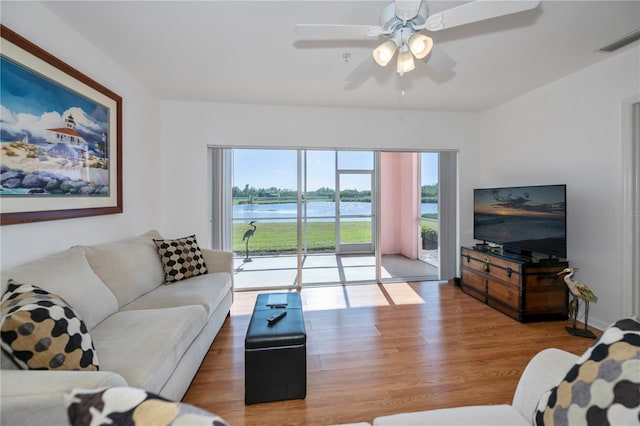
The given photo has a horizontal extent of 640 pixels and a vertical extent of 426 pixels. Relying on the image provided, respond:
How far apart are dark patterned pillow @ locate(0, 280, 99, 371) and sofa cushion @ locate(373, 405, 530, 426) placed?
126 cm

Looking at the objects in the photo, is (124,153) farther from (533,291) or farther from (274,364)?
(533,291)

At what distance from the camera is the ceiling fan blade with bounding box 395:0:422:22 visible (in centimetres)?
140

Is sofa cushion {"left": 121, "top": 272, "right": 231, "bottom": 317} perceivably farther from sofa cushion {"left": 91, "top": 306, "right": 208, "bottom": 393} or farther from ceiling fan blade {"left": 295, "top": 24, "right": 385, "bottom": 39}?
ceiling fan blade {"left": 295, "top": 24, "right": 385, "bottom": 39}

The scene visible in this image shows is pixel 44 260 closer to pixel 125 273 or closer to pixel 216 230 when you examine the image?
pixel 125 273

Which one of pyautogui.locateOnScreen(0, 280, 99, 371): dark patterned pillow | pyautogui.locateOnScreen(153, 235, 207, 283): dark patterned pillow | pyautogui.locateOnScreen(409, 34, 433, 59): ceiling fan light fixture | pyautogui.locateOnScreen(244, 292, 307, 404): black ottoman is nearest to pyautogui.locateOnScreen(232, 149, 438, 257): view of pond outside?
pyautogui.locateOnScreen(153, 235, 207, 283): dark patterned pillow

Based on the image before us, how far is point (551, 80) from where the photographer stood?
3.10m

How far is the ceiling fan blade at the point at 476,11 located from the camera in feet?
4.42

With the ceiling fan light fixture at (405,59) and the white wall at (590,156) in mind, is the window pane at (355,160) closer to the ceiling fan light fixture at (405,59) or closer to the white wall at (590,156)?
the white wall at (590,156)

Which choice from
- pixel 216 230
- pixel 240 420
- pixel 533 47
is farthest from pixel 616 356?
pixel 216 230

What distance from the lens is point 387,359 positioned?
2250 mm

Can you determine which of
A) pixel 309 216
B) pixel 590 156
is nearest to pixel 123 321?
pixel 309 216

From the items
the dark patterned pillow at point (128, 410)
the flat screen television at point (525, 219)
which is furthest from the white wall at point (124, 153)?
the flat screen television at point (525, 219)

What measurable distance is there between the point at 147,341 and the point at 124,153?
2.19 meters

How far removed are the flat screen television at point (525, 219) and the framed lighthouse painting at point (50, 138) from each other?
428cm
